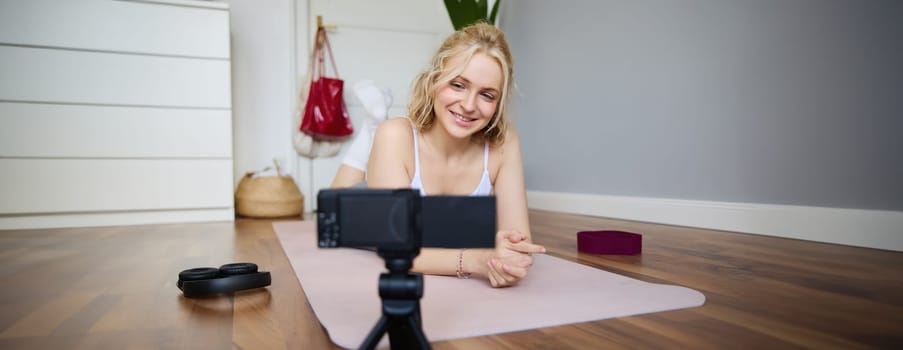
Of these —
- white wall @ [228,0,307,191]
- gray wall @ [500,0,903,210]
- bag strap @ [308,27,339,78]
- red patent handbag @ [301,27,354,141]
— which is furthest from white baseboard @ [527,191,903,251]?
white wall @ [228,0,307,191]

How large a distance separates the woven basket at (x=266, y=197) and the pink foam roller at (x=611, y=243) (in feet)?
6.44

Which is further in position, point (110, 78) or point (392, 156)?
point (110, 78)

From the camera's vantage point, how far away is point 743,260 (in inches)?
60.2

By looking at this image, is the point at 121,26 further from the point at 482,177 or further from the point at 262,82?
the point at 482,177

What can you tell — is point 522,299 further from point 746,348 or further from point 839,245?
point 839,245

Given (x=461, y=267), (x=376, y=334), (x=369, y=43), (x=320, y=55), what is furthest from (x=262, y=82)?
(x=376, y=334)

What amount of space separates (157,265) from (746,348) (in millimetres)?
1424

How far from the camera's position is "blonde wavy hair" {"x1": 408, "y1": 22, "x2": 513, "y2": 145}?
1.21m

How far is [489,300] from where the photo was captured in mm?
1039

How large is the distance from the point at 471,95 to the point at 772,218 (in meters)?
1.43

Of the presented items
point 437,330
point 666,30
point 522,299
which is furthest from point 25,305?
point 666,30

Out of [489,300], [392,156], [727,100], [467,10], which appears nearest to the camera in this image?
[489,300]

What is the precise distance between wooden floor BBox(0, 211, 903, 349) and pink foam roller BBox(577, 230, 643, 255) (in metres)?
0.05

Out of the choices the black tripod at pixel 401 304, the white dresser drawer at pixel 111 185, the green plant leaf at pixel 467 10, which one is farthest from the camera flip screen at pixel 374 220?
the green plant leaf at pixel 467 10
